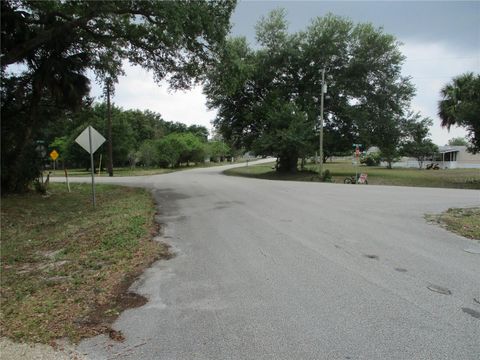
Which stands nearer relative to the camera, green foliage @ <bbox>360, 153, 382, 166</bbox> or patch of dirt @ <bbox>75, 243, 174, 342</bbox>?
patch of dirt @ <bbox>75, 243, 174, 342</bbox>

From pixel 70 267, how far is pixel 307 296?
399 centimetres

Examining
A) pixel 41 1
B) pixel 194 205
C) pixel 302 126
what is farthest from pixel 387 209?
pixel 302 126

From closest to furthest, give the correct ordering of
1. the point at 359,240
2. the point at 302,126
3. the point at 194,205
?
the point at 359,240 → the point at 194,205 → the point at 302,126

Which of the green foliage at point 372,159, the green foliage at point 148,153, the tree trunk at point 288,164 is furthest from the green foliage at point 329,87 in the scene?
the green foliage at point 372,159

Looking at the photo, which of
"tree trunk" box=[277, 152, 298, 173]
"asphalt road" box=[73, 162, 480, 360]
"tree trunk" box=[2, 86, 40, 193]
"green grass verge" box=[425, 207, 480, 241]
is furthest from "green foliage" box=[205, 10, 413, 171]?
"asphalt road" box=[73, 162, 480, 360]

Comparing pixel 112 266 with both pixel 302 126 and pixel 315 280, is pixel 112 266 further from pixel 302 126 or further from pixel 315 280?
pixel 302 126

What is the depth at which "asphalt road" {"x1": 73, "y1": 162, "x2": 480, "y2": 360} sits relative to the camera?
10.9ft

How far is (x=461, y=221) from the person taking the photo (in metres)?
9.23

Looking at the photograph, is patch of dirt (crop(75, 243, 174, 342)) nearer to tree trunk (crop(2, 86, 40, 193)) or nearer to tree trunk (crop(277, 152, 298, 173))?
tree trunk (crop(2, 86, 40, 193))

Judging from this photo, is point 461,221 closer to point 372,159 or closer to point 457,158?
point 372,159

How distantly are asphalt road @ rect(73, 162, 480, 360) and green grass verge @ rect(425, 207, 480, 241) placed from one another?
18.7 inches

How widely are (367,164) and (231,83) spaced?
46996 mm

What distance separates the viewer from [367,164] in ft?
190

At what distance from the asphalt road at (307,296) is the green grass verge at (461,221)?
1.56 feet
